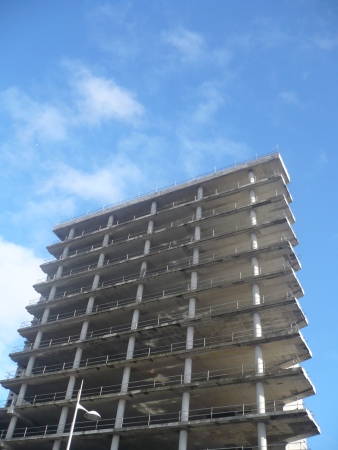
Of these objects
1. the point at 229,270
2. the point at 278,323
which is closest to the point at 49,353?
the point at 229,270

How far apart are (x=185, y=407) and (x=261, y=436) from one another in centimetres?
563

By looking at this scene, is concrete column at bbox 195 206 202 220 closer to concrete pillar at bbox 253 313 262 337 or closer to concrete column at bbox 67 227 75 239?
concrete pillar at bbox 253 313 262 337

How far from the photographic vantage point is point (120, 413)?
116ft

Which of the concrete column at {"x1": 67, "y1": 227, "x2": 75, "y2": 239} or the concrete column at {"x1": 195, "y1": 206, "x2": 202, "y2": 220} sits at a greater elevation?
the concrete column at {"x1": 67, "y1": 227, "x2": 75, "y2": 239}

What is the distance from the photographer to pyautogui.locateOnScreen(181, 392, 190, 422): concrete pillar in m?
32.3

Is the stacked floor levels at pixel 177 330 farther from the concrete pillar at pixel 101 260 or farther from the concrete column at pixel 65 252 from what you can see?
the concrete column at pixel 65 252

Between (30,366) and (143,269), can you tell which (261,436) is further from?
(30,366)

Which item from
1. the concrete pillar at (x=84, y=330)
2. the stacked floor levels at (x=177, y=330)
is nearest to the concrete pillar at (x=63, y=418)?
the stacked floor levels at (x=177, y=330)

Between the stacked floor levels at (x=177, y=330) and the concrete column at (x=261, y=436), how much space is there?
0.06m

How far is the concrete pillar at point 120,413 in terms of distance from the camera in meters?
34.5

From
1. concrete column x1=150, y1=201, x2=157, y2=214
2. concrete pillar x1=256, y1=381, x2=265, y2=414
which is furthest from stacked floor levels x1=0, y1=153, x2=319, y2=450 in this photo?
concrete column x1=150, y1=201, x2=157, y2=214

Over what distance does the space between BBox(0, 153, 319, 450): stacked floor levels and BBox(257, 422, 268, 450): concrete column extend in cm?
6

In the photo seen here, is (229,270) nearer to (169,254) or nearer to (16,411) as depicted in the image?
(169,254)

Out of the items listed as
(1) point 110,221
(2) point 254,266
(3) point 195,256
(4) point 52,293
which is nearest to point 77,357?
(4) point 52,293
